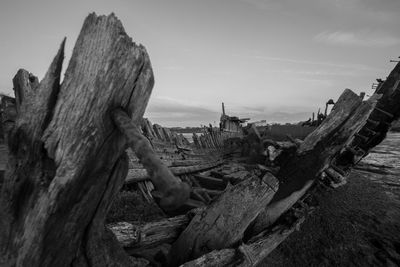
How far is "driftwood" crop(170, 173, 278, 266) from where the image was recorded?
3621mm

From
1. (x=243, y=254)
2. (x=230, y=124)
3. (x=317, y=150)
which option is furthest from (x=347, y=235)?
(x=230, y=124)

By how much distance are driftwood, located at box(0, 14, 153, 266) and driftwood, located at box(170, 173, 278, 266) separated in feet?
6.22

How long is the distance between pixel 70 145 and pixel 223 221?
256cm

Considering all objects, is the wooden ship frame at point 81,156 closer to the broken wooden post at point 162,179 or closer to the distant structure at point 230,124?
the broken wooden post at point 162,179

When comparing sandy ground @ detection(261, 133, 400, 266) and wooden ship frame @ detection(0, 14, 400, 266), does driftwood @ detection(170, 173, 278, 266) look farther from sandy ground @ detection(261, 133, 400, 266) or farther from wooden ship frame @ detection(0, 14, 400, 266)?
sandy ground @ detection(261, 133, 400, 266)

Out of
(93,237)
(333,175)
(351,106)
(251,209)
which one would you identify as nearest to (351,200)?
(333,175)

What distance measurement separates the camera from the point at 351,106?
5.30m

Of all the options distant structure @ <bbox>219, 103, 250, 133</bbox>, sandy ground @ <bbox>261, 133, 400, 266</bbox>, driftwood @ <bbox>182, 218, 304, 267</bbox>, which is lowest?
sandy ground @ <bbox>261, 133, 400, 266</bbox>

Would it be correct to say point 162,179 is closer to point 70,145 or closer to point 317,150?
point 70,145

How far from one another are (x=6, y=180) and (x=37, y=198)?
15.0 inches

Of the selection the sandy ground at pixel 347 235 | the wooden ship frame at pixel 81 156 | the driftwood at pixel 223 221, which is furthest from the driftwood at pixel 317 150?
the wooden ship frame at pixel 81 156

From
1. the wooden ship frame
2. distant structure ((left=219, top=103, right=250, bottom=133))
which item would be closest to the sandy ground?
the wooden ship frame

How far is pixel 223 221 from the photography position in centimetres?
368

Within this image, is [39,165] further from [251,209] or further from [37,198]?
[251,209]
